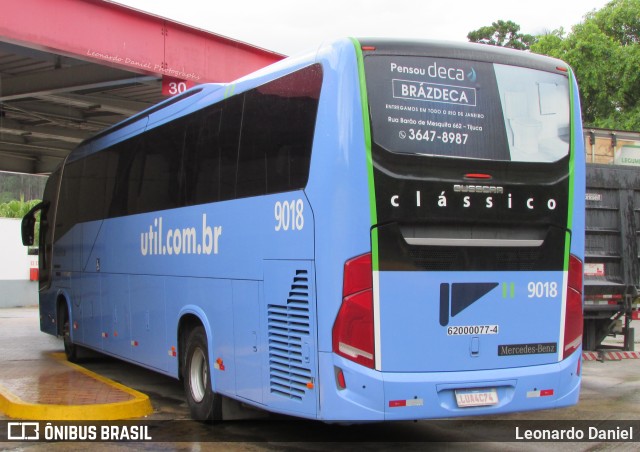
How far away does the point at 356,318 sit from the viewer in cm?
618

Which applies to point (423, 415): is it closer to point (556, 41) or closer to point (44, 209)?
point (44, 209)

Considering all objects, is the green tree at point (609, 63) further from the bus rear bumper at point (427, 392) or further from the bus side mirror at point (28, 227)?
the bus rear bumper at point (427, 392)

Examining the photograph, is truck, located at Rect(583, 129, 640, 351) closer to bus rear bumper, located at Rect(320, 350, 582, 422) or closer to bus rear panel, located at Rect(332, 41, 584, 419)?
bus rear panel, located at Rect(332, 41, 584, 419)

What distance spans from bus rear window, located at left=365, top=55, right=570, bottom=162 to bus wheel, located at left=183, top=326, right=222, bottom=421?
347 centimetres

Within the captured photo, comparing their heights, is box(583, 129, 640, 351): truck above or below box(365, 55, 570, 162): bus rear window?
below

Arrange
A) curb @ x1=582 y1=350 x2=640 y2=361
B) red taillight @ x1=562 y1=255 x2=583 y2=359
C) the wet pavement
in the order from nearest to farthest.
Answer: red taillight @ x1=562 y1=255 x2=583 y2=359 < the wet pavement < curb @ x1=582 y1=350 x2=640 y2=361

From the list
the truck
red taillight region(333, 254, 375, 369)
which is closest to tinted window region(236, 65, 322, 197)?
red taillight region(333, 254, 375, 369)

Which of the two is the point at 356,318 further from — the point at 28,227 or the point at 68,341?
the point at 28,227

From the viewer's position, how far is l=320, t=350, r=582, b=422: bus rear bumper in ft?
20.1

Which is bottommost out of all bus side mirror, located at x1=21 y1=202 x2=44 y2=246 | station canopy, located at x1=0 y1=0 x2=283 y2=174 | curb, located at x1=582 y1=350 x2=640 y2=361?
curb, located at x1=582 y1=350 x2=640 y2=361

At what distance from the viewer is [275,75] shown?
7246 mm

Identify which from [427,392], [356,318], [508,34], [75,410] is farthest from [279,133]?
[508,34]

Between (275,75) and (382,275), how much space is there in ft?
7.44

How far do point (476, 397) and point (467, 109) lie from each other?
2.45 m
